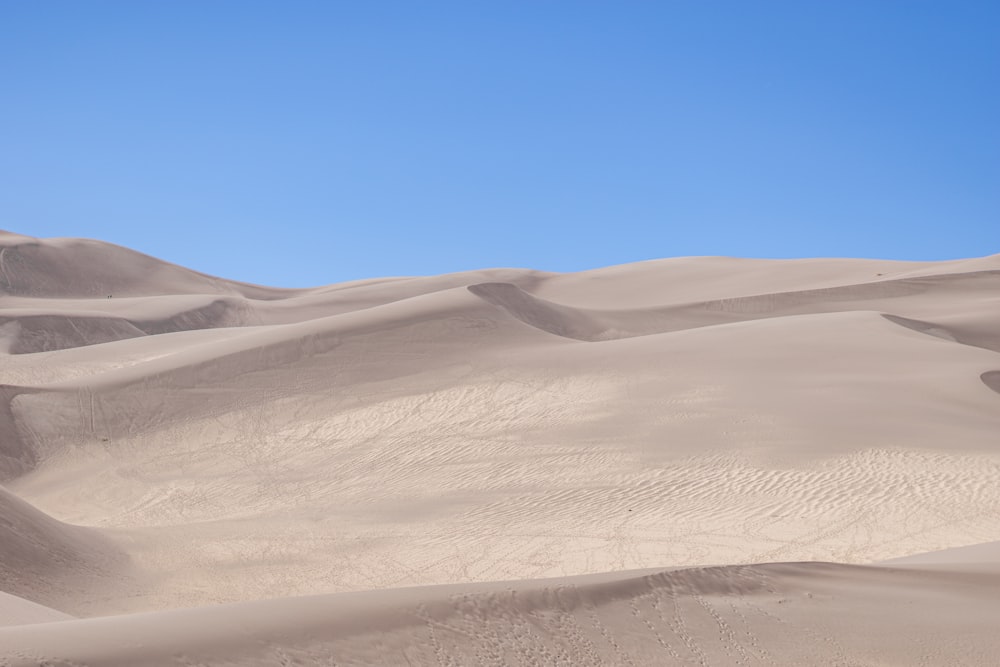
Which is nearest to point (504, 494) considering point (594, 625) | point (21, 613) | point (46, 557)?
point (46, 557)

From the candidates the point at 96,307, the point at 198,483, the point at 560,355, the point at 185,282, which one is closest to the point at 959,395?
the point at 560,355

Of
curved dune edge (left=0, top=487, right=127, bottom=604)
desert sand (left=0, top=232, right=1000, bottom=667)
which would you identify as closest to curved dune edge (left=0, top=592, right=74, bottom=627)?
desert sand (left=0, top=232, right=1000, bottom=667)

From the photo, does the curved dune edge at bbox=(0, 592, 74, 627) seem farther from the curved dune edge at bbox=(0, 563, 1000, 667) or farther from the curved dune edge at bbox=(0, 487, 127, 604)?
the curved dune edge at bbox=(0, 487, 127, 604)

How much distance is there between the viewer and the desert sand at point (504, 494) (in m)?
6.50

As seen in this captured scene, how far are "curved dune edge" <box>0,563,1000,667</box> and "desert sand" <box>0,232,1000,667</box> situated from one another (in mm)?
20

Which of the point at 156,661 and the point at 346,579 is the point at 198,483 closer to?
the point at 346,579

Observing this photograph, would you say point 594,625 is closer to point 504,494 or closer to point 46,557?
point 46,557

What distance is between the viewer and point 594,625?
6664mm

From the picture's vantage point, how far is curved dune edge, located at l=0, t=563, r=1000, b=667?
5.10 meters

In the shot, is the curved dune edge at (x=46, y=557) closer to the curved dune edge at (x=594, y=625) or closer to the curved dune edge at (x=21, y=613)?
the curved dune edge at (x=21, y=613)

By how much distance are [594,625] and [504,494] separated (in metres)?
8.59

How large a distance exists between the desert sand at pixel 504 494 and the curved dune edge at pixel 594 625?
2cm

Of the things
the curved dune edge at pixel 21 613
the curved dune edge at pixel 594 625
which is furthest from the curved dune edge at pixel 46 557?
the curved dune edge at pixel 594 625

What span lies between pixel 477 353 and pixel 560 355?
7.25 feet
